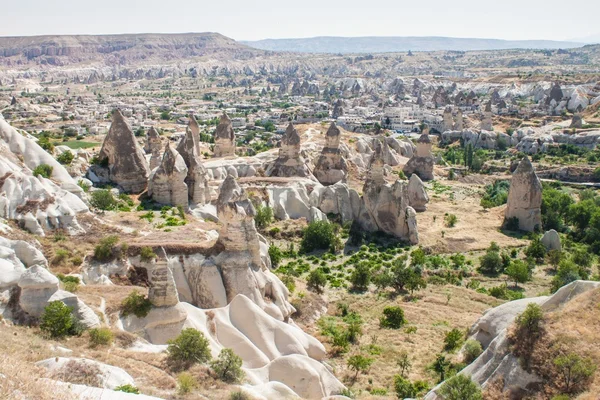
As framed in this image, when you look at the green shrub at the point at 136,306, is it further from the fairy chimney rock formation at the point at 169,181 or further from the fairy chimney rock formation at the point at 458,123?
the fairy chimney rock formation at the point at 458,123

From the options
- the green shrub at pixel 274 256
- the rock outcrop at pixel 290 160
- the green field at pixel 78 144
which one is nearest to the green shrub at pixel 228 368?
the green shrub at pixel 274 256

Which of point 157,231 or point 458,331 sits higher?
point 157,231

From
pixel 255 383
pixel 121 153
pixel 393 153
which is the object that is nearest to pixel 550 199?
pixel 393 153

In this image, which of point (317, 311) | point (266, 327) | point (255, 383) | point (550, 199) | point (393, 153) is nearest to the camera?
point (255, 383)

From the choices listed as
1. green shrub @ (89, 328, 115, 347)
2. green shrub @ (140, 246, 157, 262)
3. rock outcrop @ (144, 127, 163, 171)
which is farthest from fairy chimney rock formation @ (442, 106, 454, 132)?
green shrub @ (89, 328, 115, 347)

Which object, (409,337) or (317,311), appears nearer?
(409,337)

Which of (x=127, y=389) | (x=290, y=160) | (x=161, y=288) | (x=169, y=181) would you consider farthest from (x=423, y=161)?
(x=127, y=389)

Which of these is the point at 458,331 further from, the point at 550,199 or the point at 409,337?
the point at 550,199

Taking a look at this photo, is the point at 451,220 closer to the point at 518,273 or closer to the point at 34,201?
the point at 518,273
